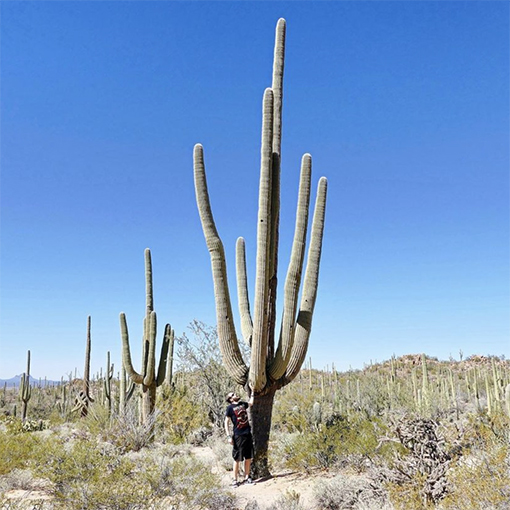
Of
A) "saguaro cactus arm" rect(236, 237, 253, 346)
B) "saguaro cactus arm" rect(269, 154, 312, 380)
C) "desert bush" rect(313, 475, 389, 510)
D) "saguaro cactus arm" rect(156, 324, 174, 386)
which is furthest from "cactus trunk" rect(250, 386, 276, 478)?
"saguaro cactus arm" rect(156, 324, 174, 386)

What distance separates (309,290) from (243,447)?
3009 millimetres

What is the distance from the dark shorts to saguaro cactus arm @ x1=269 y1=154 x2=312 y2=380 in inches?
43.4

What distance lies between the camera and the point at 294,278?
30.7 ft

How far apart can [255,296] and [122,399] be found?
9.74 m

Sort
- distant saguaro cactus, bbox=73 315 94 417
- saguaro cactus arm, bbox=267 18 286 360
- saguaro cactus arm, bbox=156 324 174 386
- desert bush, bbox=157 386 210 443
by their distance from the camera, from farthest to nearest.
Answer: distant saguaro cactus, bbox=73 315 94 417, desert bush, bbox=157 386 210 443, saguaro cactus arm, bbox=156 324 174 386, saguaro cactus arm, bbox=267 18 286 360

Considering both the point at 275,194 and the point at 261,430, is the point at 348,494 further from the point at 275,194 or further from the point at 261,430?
the point at 275,194

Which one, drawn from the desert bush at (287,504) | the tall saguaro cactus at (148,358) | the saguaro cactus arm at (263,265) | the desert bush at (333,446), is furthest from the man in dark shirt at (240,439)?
the tall saguaro cactus at (148,358)

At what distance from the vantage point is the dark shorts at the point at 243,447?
8.41 metres

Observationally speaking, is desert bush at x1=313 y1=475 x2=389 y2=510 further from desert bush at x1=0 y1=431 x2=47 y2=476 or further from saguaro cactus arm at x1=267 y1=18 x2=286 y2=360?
desert bush at x1=0 y1=431 x2=47 y2=476

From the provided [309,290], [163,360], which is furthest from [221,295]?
[163,360]

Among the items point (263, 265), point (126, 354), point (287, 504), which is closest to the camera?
point (287, 504)

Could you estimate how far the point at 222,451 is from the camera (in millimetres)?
11023

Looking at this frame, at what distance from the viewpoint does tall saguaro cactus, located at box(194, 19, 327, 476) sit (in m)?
8.74

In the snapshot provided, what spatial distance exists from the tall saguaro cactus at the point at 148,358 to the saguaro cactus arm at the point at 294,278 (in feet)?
17.1
